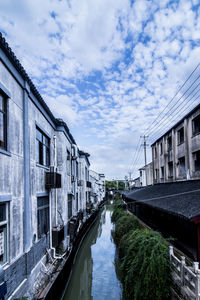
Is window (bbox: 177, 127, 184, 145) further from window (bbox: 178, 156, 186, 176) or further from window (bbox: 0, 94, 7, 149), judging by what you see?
window (bbox: 0, 94, 7, 149)

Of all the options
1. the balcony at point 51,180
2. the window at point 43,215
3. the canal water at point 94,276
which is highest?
the balcony at point 51,180

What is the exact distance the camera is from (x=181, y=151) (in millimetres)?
17734

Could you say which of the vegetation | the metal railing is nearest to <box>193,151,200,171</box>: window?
the vegetation

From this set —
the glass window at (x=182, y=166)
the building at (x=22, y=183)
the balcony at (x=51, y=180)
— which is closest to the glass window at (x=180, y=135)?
the glass window at (x=182, y=166)

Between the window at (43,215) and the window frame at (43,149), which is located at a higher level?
the window frame at (43,149)

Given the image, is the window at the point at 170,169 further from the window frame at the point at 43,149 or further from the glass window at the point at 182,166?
the window frame at the point at 43,149

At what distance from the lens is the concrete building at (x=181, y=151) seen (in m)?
15.3

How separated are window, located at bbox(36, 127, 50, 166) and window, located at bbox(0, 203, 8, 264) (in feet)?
12.9

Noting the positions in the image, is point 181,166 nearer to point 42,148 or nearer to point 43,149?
point 43,149

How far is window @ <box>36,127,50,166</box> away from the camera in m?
10.2

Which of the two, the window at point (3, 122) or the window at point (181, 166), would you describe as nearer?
the window at point (3, 122)

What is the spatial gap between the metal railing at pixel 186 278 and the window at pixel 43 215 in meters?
5.34

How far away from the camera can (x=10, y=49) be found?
6.55 metres

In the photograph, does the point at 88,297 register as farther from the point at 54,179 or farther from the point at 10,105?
the point at 10,105
